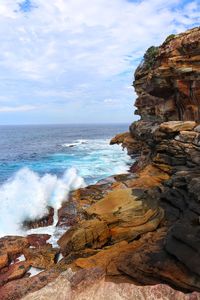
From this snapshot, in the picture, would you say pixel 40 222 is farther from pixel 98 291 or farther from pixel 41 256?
pixel 98 291

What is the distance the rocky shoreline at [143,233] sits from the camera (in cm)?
887

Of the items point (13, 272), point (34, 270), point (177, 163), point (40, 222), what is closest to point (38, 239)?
point (40, 222)

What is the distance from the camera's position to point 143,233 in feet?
49.9

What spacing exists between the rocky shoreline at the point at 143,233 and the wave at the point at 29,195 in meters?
1.72

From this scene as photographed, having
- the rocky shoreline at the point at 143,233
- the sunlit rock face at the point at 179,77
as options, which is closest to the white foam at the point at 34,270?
the rocky shoreline at the point at 143,233

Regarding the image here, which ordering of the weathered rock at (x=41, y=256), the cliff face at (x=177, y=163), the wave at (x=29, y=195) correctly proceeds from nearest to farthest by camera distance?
the cliff face at (x=177, y=163), the weathered rock at (x=41, y=256), the wave at (x=29, y=195)

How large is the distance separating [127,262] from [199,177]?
680 cm

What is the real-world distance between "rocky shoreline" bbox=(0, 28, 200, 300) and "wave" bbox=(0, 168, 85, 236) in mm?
1725

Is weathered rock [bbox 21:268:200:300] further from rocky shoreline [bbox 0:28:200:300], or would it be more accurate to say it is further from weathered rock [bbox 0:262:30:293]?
weathered rock [bbox 0:262:30:293]

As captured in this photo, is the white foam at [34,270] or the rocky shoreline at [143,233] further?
the white foam at [34,270]

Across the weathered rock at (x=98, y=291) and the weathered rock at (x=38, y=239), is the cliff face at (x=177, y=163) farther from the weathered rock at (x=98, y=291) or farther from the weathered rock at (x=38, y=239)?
the weathered rock at (x=38, y=239)

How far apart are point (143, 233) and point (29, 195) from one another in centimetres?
1637

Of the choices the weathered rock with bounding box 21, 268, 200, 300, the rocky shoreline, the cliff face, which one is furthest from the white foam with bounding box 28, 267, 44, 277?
the weathered rock with bounding box 21, 268, 200, 300

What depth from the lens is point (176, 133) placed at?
21531mm
